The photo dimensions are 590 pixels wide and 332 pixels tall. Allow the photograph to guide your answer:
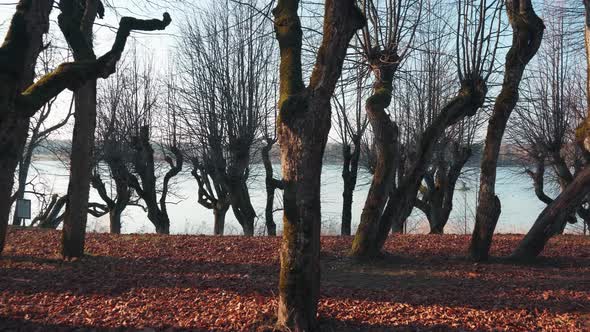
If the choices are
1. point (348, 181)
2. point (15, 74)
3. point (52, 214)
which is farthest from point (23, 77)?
point (52, 214)

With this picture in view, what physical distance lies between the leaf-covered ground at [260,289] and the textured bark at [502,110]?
666 mm

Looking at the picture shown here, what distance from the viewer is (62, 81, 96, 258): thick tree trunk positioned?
7.77 m

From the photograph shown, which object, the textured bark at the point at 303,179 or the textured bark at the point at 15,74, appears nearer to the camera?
the textured bark at the point at 303,179

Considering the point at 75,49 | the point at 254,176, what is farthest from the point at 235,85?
the point at 75,49

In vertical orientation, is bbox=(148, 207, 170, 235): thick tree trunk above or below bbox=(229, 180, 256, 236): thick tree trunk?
below

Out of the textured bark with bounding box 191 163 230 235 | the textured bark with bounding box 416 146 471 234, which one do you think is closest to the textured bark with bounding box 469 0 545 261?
the textured bark with bounding box 416 146 471 234

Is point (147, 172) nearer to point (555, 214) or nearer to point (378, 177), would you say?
point (378, 177)

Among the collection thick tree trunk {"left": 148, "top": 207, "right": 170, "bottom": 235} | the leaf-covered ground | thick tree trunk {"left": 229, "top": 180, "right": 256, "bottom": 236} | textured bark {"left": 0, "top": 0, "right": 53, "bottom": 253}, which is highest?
textured bark {"left": 0, "top": 0, "right": 53, "bottom": 253}

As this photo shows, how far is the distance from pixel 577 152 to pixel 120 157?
54.4 ft

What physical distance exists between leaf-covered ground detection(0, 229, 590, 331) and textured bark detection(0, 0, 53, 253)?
1.53m

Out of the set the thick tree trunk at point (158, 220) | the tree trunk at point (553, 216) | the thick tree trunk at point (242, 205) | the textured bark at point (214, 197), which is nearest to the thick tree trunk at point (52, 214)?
the thick tree trunk at point (158, 220)

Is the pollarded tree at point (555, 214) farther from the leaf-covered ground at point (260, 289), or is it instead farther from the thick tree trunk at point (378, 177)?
the thick tree trunk at point (378, 177)

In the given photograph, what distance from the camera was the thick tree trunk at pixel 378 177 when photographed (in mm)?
7938

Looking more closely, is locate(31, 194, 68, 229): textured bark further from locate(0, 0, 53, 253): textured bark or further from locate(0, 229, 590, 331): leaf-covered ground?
locate(0, 0, 53, 253): textured bark
